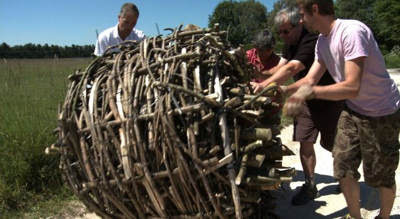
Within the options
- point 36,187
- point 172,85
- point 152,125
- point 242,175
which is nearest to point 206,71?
point 172,85

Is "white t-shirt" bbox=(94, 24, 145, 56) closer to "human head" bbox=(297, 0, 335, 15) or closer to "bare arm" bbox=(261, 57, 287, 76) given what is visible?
"bare arm" bbox=(261, 57, 287, 76)

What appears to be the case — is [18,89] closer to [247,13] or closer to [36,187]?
[36,187]

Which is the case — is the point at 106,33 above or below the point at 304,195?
above

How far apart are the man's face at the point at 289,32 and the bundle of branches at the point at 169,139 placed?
141 centimetres

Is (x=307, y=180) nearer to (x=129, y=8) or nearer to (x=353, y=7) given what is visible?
(x=129, y=8)

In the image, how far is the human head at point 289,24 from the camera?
389 centimetres

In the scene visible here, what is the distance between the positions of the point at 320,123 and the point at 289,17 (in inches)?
48.4

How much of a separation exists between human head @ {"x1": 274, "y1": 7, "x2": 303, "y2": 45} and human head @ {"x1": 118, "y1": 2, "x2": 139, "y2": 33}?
1728 mm

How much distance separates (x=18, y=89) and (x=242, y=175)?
4.17 metres

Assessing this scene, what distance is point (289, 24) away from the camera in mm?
3938

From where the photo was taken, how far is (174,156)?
7.75ft

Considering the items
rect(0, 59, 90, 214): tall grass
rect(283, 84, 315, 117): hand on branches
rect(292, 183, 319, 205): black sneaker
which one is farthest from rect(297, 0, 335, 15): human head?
rect(0, 59, 90, 214): tall grass

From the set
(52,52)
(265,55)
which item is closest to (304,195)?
(265,55)

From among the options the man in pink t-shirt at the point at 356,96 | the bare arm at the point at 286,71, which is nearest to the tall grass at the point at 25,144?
the bare arm at the point at 286,71
